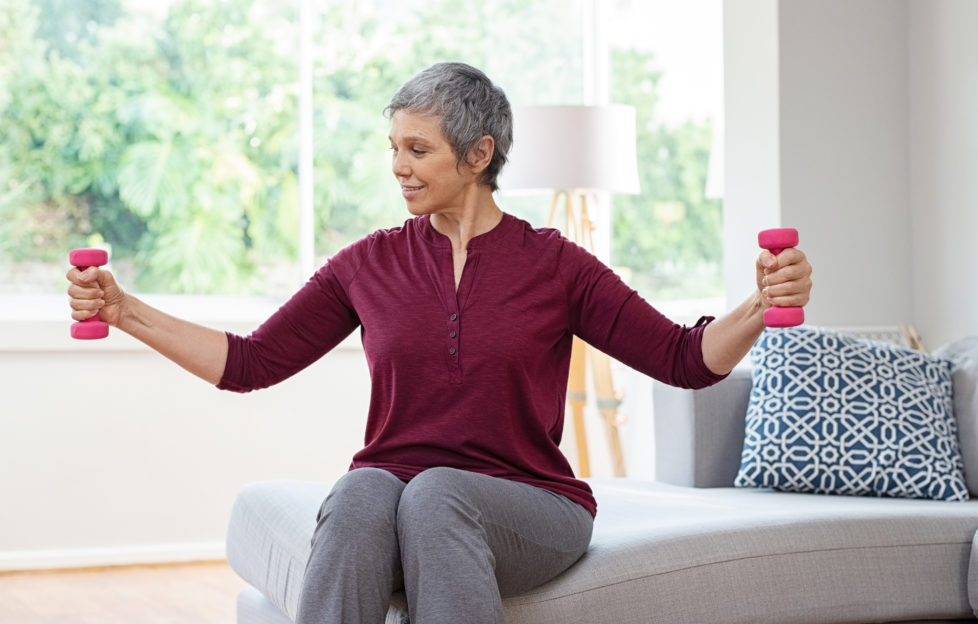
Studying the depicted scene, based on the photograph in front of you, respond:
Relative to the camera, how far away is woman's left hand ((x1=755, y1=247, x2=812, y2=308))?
70.7 inches

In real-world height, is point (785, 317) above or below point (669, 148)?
below

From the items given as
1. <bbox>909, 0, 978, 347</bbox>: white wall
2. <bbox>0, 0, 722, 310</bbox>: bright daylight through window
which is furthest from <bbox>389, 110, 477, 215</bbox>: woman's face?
<bbox>0, 0, 722, 310</bbox>: bright daylight through window

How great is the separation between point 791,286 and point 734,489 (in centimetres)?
Answer: 122

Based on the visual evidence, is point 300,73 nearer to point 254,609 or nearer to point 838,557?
point 254,609

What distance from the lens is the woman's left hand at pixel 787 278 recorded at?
5.89ft

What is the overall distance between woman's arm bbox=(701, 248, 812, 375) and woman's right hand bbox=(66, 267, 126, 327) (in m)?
0.95

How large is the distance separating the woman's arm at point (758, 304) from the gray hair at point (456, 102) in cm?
50

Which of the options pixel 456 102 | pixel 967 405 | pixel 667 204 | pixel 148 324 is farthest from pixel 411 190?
pixel 667 204

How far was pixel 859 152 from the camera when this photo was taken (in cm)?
375

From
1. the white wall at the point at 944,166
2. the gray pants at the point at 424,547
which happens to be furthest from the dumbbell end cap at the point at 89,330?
the white wall at the point at 944,166

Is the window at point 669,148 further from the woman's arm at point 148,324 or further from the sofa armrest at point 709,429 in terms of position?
the woman's arm at point 148,324

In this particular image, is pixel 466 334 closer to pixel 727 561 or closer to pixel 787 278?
pixel 787 278

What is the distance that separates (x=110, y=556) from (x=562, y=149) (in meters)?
2.01

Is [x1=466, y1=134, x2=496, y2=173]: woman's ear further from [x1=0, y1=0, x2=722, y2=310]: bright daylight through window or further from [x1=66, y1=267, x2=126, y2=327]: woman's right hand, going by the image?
[x1=0, y1=0, x2=722, y2=310]: bright daylight through window
